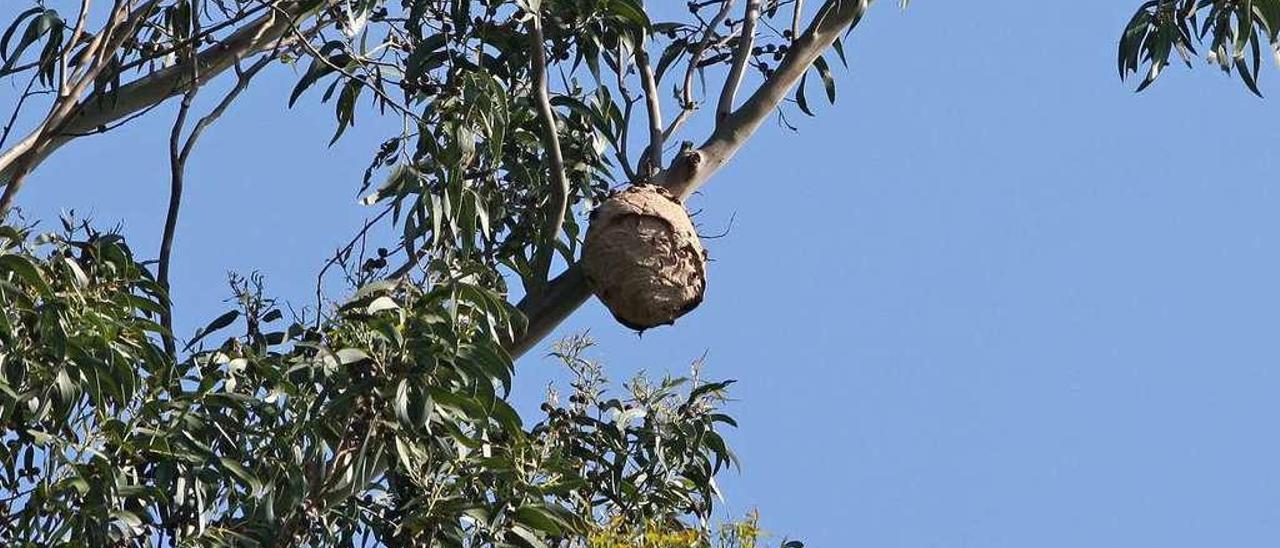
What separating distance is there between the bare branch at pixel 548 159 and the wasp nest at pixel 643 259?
0.31ft

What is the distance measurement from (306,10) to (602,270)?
45.2 inches

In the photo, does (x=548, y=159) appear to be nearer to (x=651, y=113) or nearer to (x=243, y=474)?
(x=651, y=113)

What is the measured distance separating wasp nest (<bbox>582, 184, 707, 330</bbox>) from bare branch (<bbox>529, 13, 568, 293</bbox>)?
0.31ft

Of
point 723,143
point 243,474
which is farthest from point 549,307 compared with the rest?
point 243,474

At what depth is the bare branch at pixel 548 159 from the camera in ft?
20.2

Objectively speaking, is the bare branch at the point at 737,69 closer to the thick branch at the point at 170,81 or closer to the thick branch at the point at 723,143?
the thick branch at the point at 723,143

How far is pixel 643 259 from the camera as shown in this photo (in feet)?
20.3

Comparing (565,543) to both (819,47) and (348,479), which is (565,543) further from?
(819,47)

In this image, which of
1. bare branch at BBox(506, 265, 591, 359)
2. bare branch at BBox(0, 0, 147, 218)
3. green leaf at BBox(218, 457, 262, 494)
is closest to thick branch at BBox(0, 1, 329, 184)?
bare branch at BBox(0, 0, 147, 218)

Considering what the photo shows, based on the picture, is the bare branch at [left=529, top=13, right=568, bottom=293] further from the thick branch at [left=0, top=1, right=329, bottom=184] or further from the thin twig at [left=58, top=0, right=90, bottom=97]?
the thin twig at [left=58, top=0, right=90, bottom=97]

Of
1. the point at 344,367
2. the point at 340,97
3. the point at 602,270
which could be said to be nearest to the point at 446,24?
the point at 340,97

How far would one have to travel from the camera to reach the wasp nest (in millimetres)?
6211

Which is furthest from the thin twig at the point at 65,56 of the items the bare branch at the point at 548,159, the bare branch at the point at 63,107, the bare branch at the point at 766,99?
the bare branch at the point at 766,99

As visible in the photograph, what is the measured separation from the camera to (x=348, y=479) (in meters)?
5.62
